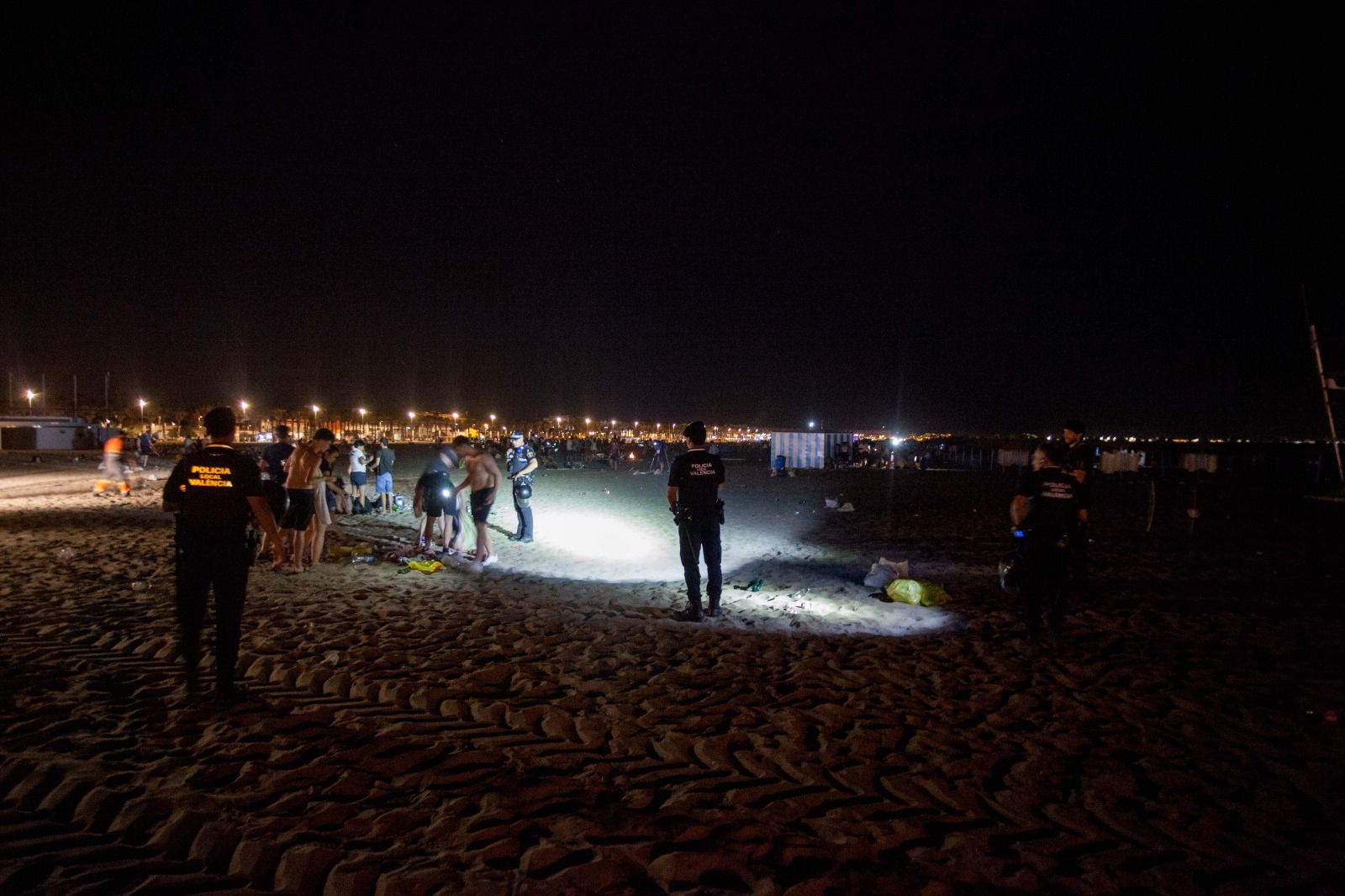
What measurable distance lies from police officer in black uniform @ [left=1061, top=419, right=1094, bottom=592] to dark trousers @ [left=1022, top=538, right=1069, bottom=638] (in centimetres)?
75

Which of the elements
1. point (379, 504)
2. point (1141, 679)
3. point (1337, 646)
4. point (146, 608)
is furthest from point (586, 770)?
point (379, 504)

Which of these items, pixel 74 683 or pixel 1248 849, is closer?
pixel 1248 849

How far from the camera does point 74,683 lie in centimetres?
477

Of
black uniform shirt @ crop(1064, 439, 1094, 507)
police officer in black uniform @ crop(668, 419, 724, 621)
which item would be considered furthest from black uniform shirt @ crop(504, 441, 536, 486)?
black uniform shirt @ crop(1064, 439, 1094, 507)

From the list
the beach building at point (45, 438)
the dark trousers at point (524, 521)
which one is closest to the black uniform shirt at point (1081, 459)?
the dark trousers at point (524, 521)

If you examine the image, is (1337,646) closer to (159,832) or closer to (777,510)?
(159,832)

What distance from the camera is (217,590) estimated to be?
4.39 meters

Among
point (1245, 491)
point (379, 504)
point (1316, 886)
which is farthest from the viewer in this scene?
point (1245, 491)

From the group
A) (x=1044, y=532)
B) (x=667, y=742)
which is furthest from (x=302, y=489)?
(x=1044, y=532)

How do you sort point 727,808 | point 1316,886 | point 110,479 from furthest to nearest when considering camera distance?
point 110,479 → point 727,808 → point 1316,886

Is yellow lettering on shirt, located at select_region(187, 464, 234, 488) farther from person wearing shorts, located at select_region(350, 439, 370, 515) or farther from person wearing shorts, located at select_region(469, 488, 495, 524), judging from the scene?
person wearing shorts, located at select_region(350, 439, 370, 515)

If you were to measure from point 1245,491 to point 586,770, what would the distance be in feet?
91.2

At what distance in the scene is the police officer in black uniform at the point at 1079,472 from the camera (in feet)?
22.2

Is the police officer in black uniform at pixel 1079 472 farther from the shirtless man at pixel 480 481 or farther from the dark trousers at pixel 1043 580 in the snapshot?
the shirtless man at pixel 480 481
